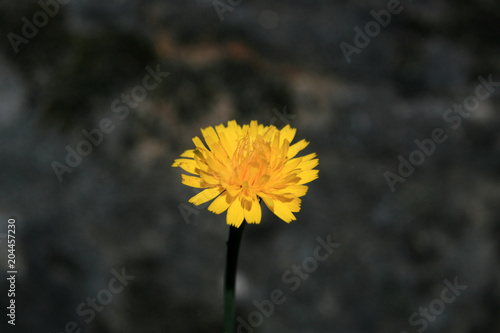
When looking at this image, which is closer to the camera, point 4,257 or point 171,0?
point 4,257

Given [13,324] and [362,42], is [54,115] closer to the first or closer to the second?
[13,324]

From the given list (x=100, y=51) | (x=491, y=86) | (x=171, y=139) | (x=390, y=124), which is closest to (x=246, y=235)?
(x=171, y=139)

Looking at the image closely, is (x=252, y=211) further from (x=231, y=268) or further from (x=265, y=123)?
(x=265, y=123)

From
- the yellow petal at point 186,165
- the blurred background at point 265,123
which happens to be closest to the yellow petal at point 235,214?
the yellow petal at point 186,165

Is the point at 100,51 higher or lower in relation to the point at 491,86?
higher

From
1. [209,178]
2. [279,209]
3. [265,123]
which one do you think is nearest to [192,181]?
[209,178]

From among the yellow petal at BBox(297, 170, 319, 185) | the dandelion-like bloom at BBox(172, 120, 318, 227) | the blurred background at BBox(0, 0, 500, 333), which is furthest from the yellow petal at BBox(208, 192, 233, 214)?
the blurred background at BBox(0, 0, 500, 333)

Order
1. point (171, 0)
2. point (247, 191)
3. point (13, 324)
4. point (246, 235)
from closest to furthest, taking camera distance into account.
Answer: point (247, 191), point (13, 324), point (246, 235), point (171, 0)
